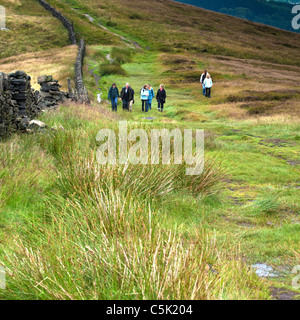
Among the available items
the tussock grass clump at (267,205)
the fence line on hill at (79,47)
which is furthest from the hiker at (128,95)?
the tussock grass clump at (267,205)

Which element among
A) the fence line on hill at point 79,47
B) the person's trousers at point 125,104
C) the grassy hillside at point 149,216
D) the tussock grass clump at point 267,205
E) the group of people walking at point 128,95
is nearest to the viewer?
the grassy hillside at point 149,216

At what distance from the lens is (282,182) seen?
8242mm

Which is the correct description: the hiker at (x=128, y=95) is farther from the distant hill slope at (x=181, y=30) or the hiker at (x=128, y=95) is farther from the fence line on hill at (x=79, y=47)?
the distant hill slope at (x=181, y=30)

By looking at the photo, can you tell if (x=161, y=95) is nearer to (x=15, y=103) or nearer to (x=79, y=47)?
(x=15, y=103)

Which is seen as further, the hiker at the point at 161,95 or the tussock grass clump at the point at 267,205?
the hiker at the point at 161,95

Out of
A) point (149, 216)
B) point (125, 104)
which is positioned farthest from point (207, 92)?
point (149, 216)

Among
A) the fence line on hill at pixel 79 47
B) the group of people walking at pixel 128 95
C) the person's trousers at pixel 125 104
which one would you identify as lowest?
the person's trousers at pixel 125 104

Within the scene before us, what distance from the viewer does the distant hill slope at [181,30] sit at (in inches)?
2039

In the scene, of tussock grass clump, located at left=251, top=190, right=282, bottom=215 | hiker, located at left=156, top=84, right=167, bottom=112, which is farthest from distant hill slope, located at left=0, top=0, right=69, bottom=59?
tussock grass clump, located at left=251, top=190, right=282, bottom=215

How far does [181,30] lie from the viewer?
63344 mm

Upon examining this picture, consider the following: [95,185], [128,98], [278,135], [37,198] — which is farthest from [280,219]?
[128,98]

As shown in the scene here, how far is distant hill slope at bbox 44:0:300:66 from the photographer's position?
170ft
